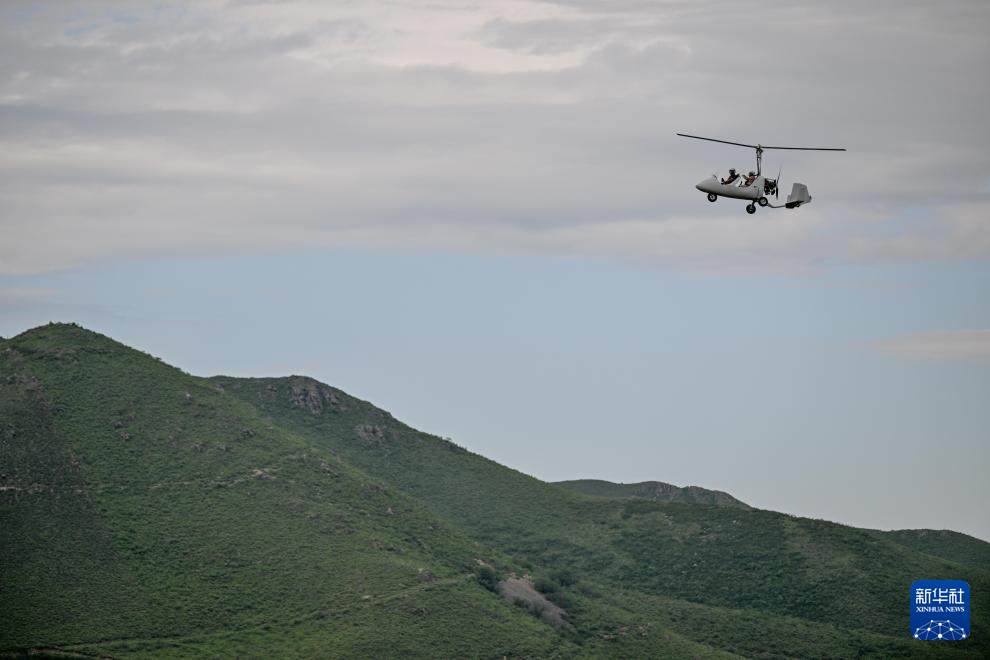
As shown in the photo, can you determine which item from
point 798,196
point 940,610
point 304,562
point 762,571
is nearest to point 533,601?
point 304,562

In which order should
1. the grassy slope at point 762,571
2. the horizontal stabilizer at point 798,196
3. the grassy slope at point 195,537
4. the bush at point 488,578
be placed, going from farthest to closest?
the grassy slope at point 762,571 → the bush at point 488,578 → the grassy slope at point 195,537 → the horizontal stabilizer at point 798,196

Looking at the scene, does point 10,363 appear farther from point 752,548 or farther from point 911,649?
point 911,649

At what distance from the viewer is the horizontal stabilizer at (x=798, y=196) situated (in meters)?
103

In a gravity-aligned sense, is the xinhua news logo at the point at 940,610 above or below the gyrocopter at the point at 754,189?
below

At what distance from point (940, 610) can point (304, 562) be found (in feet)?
270

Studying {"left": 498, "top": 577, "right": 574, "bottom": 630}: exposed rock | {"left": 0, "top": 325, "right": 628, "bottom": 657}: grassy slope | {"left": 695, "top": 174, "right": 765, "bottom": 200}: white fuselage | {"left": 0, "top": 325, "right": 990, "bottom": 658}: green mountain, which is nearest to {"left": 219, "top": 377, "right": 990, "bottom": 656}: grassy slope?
{"left": 0, "top": 325, "right": 990, "bottom": 658}: green mountain

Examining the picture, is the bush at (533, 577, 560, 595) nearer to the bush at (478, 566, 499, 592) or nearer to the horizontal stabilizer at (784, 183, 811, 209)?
the bush at (478, 566, 499, 592)

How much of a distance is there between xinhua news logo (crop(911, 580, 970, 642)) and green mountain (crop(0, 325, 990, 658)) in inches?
71.9

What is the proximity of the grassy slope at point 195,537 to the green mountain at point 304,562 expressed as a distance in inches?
11.2

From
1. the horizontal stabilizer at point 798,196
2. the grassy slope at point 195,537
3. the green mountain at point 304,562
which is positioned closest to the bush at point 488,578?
the green mountain at point 304,562

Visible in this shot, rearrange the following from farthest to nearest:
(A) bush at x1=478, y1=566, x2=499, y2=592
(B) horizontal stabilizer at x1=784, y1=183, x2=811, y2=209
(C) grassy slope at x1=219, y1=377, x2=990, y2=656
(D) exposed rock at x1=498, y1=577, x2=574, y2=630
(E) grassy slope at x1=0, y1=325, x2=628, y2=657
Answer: (C) grassy slope at x1=219, y1=377, x2=990, y2=656 < (A) bush at x1=478, y1=566, x2=499, y2=592 < (D) exposed rock at x1=498, y1=577, x2=574, y2=630 < (E) grassy slope at x1=0, y1=325, x2=628, y2=657 < (B) horizontal stabilizer at x1=784, y1=183, x2=811, y2=209

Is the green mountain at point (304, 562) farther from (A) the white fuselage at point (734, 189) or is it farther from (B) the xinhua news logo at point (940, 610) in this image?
(A) the white fuselage at point (734, 189)

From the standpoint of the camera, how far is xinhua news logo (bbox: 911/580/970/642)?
16500 cm

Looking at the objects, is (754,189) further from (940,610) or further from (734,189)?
(940,610)
